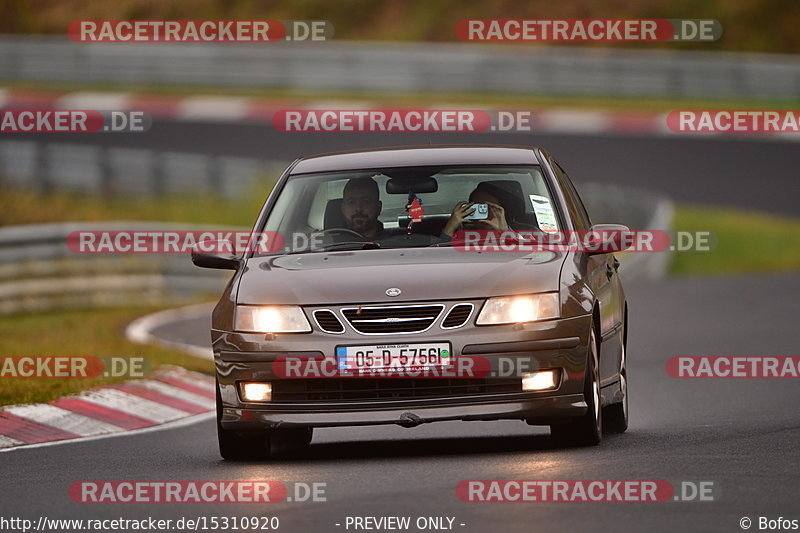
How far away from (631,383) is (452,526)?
25.1 feet

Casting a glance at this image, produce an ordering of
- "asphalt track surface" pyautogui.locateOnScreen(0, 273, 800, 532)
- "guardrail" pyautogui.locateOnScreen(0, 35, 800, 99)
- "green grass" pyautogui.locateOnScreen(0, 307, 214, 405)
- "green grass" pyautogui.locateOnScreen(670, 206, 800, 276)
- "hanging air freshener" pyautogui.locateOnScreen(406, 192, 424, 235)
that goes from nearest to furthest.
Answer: "asphalt track surface" pyautogui.locateOnScreen(0, 273, 800, 532)
"hanging air freshener" pyautogui.locateOnScreen(406, 192, 424, 235)
"green grass" pyautogui.locateOnScreen(0, 307, 214, 405)
"green grass" pyautogui.locateOnScreen(670, 206, 800, 276)
"guardrail" pyautogui.locateOnScreen(0, 35, 800, 99)

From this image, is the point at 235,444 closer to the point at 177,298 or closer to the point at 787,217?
the point at 177,298

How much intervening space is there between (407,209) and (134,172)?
882 inches

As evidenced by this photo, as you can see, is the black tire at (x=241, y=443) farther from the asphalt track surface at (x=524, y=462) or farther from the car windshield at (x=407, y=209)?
the car windshield at (x=407, y=209)

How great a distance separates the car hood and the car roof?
80 centimetres

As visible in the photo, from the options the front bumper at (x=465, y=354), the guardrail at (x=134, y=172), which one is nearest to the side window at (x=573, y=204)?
the front bumper at (x=465, y=354)

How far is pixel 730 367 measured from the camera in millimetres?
15453

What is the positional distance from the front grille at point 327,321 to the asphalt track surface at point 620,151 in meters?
22.2

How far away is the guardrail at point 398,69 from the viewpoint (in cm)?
3966

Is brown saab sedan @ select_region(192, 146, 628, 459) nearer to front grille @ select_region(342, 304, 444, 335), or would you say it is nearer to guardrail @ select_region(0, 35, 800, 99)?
front grille @ select_region(342, 304, 444, 335)

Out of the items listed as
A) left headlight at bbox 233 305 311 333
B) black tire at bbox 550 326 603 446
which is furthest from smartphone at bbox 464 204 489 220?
left headlight at bbox 233 305 311 333

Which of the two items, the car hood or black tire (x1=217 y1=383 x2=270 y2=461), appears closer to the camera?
the car hood

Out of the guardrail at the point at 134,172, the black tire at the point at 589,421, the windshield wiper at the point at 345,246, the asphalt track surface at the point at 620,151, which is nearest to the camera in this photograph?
the black tire at the point at 589,421

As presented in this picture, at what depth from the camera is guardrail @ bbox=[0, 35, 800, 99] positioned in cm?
3966
